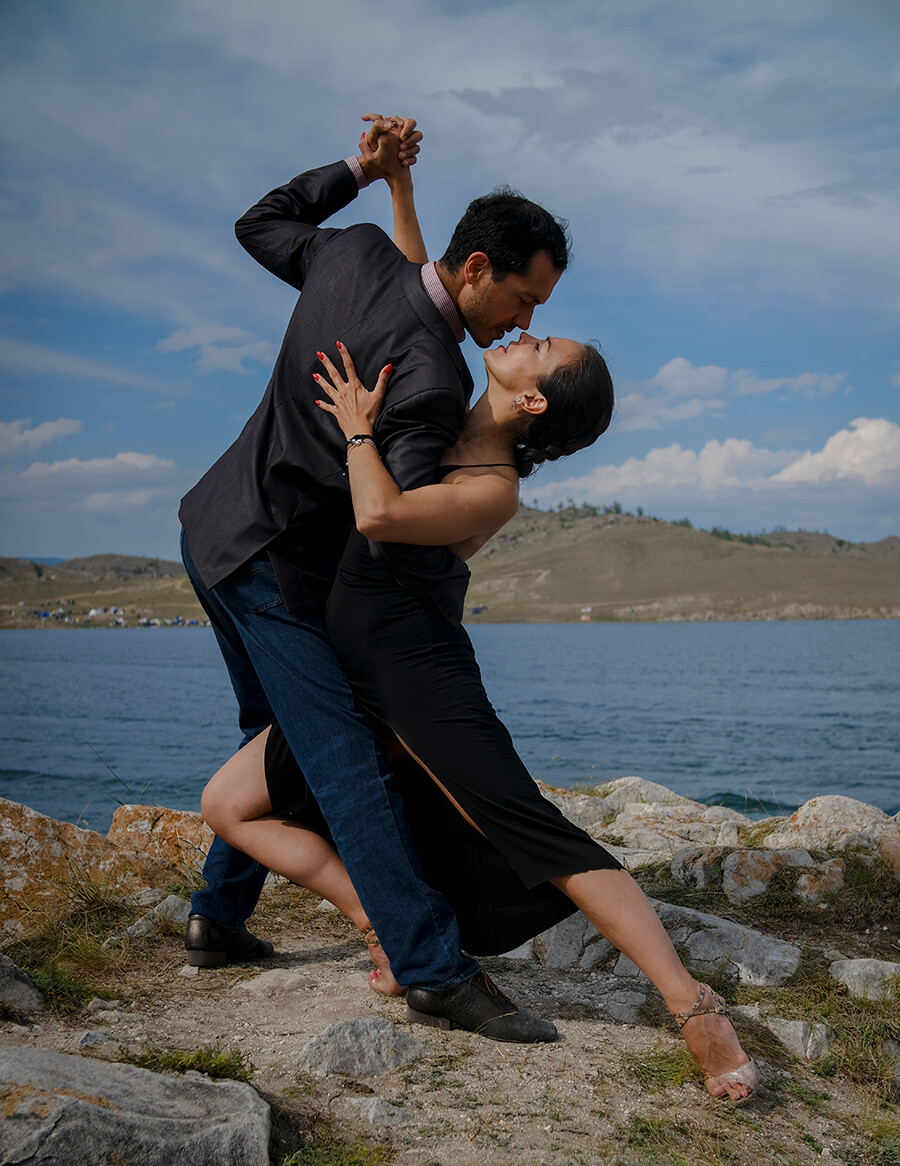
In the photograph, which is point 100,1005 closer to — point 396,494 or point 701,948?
point 396,494

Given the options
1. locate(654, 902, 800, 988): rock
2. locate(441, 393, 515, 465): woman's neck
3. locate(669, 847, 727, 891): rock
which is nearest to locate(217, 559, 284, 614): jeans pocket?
locate(441, 393, 515, 465): woman's neck

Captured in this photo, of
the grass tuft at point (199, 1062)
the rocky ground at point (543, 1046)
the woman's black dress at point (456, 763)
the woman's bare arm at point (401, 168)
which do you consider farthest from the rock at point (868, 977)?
the woman's bare arm at point (401, 168)

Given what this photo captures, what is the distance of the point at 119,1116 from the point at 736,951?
8.91ft

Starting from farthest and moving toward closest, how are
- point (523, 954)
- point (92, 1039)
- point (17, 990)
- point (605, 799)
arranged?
point (605, 799) < point (523, 954) < point (17, 990) < point (92, 1039)

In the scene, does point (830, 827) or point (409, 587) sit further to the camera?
point (830, 827)

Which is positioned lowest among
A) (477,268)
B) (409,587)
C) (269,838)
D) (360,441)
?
(269,838)

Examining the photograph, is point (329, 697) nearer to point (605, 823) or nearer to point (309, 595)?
point (309, 595)

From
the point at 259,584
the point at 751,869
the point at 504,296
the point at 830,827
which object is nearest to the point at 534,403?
the point at 504,296

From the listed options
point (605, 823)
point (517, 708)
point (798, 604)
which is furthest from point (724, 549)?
point (605, 823)

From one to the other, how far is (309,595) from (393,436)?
0.69 meters

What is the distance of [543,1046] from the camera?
3088 mm


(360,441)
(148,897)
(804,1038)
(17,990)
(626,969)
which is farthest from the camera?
(148,897)

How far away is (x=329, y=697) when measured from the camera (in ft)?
10.7

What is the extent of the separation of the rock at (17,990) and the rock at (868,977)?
2945 mm
